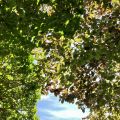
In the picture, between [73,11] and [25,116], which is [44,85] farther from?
[25,116]

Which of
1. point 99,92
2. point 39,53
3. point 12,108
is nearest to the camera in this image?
point 99,92

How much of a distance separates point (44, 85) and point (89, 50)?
225 inches

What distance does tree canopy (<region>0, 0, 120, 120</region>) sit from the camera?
15531mm

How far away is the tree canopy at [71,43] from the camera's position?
15531mm

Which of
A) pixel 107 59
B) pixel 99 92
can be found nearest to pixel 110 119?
pixel 99 92

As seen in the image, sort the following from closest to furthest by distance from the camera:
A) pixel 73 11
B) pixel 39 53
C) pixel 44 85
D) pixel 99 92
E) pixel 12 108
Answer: pixel 73 11
pixel 99 92
pixel 39 53
pixel 44 85
pixel 12 108

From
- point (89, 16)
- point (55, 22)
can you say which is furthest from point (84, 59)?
point (89, 16)

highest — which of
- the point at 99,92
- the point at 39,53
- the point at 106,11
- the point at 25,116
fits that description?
the point at 25,116

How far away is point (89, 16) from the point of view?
18.7 meters

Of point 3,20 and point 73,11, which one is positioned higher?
point 73,11

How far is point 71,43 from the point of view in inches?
714

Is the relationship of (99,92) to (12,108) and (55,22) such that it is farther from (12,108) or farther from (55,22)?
(12,108)

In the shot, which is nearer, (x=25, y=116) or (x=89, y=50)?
(x=89, y=50)

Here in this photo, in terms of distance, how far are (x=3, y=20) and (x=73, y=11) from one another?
3.31 meters
